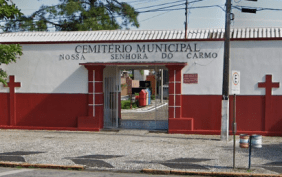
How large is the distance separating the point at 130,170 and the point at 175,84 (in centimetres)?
843

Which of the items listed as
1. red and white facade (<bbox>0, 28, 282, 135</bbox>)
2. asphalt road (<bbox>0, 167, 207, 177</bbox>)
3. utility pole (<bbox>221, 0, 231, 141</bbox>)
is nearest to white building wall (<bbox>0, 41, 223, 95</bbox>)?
red and white facade (<bbox>0, 28, 282, 135</bbox>)

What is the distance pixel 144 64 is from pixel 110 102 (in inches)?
112

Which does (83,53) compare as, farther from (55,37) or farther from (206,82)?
(206,82)

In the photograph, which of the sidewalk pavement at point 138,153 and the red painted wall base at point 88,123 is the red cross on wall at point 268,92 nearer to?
the sidewalk pavement at point 138,153

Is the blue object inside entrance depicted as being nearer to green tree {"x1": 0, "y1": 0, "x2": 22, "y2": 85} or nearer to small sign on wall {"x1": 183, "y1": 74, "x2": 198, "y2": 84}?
small sign on wall {"x1": 183, "y1": 74, "x2": 198, "y2": 84}

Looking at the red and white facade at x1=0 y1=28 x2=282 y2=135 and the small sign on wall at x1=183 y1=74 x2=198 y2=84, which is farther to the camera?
the small sign on wall at x1=183 y1=74 x2=198 y2=84

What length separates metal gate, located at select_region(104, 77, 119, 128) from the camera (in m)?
20.8

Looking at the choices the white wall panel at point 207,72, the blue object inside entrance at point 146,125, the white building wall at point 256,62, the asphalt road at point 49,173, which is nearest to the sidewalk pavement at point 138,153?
the asphalt road at point 49,173

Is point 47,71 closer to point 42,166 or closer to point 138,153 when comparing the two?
point 138,153

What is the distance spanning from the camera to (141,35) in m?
20.6

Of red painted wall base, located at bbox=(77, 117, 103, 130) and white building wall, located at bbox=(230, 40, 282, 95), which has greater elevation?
white building wall, located at bbox=(230, 40, 282, 95)

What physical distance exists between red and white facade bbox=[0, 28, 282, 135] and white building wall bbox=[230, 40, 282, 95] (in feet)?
0.13

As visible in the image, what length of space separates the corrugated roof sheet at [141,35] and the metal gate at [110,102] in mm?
2033

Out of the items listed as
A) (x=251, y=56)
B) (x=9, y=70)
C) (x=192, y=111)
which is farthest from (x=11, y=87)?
(x=251, y=56)
